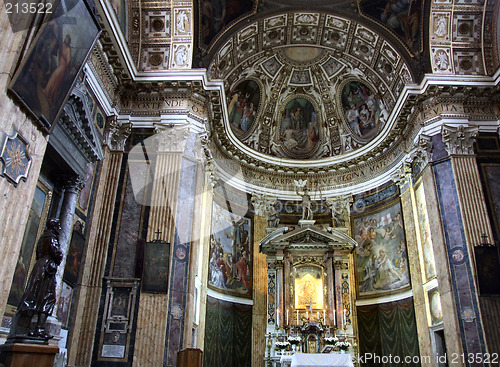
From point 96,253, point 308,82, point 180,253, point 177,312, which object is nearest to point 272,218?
point 308,82

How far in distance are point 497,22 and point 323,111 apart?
23.9 feet

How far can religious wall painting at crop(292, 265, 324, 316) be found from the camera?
47.9 feet

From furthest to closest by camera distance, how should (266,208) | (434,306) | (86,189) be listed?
(266,208), (434,306), (86,189)

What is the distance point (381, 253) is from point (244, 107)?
806 cm

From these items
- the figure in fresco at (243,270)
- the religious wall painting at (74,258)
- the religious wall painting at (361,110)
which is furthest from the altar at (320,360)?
the religious wall painting at (361,110)

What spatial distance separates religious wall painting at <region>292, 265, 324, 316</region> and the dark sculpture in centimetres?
992

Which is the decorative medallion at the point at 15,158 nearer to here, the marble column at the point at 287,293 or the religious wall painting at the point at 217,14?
the religious wall painting at the point at 217,14

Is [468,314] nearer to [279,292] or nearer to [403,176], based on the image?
[403,176]

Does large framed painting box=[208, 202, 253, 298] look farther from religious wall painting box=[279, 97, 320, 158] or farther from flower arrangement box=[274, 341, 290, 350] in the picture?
religious wall painting box=[279, 97, 320, 158]

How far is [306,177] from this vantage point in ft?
58.6

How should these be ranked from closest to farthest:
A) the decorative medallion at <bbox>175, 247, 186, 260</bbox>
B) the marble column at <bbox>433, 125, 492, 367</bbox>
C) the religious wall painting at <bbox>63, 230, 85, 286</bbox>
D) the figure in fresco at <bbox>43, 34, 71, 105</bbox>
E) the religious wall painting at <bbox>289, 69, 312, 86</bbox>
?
the figure in fresco at <bbox>43, 34, 71, 105</bbox>, the religious wall painting at <bbox>63, 230, 85, 286</bbox>, the marble column at <bbox>433, 125, 492, 367</bbox>, the decorative medallion at <bbox>175, 247, 186, 260</bbox>, the religious wall painting at <bbox>289, 69, 312, 86</bbox>

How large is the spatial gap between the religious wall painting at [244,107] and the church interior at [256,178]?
2.8 inches

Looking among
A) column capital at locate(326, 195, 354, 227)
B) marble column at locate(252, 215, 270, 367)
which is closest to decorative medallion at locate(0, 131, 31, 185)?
marble column at locate(252, 215, 270, 367)

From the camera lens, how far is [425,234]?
41.8 feet
